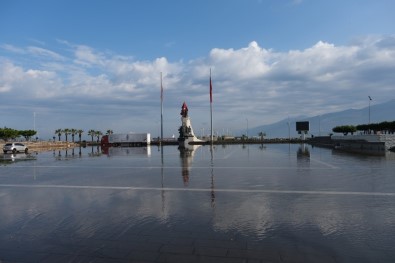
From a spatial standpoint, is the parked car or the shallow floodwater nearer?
the shallow floodwater

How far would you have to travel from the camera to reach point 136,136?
74812 millimetres

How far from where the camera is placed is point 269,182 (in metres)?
12.5

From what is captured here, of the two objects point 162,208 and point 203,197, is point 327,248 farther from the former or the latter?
point 203,197

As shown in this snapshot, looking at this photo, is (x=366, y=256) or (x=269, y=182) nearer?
→ (x=366, y=256)

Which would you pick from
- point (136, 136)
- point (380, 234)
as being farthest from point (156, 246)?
point (136, 136)

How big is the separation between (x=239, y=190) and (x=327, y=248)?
5.59 metres

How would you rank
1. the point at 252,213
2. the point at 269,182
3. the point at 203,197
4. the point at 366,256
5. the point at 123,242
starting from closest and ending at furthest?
1. the point at 366,256
2. the point at 123,242
3. the point at 252,213
4. the point at 203,197
5. the point at 269,182

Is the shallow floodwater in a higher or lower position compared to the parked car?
lower

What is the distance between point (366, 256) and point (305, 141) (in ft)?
234

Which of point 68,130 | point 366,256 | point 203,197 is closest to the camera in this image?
point 366,256

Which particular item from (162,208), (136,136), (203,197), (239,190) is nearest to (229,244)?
(162,208)

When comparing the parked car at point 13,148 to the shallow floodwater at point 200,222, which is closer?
the shallow floodwater at point 200,222

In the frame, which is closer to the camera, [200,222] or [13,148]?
[200,222]

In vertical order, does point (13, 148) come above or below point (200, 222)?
above
